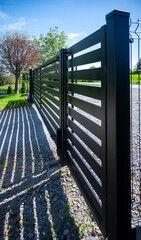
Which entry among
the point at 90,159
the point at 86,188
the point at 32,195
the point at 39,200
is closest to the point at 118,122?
the point at 90,159

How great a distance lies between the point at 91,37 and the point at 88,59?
19cm

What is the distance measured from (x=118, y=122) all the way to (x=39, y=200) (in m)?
1.51

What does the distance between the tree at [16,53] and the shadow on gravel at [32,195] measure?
16.8 metres

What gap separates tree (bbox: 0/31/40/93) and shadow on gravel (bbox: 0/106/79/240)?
16.8 m

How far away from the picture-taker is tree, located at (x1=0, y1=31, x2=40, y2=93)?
61.9 ft

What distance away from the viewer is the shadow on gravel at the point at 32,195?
5.80 feet

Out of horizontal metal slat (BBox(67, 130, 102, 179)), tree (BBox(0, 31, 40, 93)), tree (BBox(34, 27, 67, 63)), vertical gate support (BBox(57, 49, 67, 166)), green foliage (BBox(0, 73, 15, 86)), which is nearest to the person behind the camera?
horizontal metal slat (BBox(67, 130, 102, 179))

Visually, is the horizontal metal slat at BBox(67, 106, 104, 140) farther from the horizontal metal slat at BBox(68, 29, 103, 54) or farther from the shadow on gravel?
the shadow on gravel

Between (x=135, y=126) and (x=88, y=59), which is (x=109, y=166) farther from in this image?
(x=135, y=126)

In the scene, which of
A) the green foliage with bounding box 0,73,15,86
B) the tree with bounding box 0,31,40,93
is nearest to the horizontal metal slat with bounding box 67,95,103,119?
the tree with bounding box 0,31,40,93

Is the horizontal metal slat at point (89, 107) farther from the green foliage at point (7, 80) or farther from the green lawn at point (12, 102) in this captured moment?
the green foliage at point (7, 80)

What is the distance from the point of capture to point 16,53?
19031mm

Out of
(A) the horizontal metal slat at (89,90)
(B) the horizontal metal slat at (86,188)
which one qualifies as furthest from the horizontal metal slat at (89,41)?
(B) the horizontal metal slat at (86,188)

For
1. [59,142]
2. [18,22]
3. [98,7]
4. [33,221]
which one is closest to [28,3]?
[98,7]
